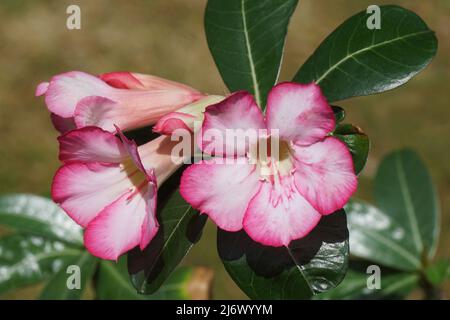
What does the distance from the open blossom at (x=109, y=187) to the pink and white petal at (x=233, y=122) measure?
0.32ft

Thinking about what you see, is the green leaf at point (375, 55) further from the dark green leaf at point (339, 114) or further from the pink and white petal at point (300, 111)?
the pink and white petal at point (300, 111)

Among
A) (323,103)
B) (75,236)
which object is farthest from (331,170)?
(75,236)

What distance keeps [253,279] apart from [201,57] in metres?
2.12

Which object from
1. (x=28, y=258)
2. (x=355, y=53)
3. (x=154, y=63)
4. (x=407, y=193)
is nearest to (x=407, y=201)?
(x=407, y=193)

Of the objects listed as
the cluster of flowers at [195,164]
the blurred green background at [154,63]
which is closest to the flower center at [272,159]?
the cluster of flowers at [195,164]

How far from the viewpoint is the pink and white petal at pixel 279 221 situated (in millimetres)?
868

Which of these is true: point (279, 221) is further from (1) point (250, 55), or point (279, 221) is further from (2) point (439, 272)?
(2) point (439, 272)

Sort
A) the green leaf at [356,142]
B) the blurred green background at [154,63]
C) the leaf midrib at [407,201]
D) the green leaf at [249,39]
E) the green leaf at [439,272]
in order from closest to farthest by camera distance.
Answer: the green leaf at [356,142], the green leaf at [249,39], the green leaf at [439,272], the leaf midrib at [407,201], the blurred green background at [154,63]

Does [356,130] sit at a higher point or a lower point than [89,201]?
higher

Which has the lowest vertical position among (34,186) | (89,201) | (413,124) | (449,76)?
(34,186)

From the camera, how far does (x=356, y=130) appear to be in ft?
3.13

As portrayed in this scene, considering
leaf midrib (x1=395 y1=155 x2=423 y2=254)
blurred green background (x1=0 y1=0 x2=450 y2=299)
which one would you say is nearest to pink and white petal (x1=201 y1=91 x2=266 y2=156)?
leaf midrib (x1=395 y1=155 x2=423 y2=254)

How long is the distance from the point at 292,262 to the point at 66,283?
2.08 feet

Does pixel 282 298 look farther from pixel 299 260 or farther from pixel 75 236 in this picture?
pixel 75 236
